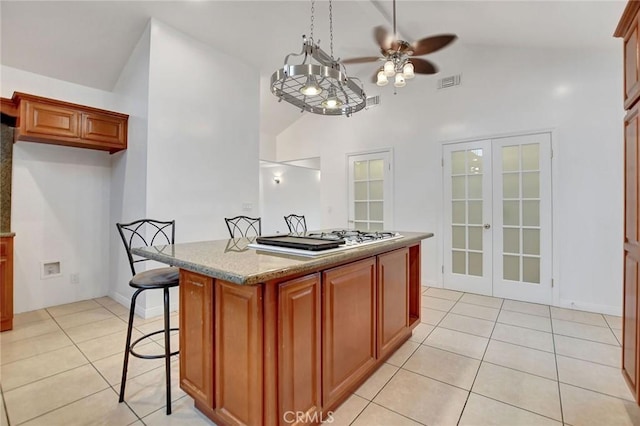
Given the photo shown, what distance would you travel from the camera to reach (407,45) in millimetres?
2664

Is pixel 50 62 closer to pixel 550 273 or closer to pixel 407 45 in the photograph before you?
pixel 407 45

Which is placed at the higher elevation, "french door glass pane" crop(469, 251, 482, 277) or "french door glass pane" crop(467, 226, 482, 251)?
"french door glass pane" crop(467, 226, 482, 251)

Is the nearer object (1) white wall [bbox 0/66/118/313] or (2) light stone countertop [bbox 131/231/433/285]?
(2) light stone countertop [bbox 131/231/433/285]

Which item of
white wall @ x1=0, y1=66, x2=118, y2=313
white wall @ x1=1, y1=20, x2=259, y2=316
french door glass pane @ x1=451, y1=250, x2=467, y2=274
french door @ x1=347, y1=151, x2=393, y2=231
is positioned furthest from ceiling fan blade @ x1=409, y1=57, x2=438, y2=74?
white wall @ x1=0, y1=66, x2=118, y2=313

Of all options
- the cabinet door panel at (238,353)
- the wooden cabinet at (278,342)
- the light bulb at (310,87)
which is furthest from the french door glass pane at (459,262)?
the cabinet door panel at (238,353)

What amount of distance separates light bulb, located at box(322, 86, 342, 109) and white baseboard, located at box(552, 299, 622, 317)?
3523mm

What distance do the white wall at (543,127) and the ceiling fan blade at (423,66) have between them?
115cm

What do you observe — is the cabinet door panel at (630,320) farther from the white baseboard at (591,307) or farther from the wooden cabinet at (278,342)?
the white baseboard at (591,307)

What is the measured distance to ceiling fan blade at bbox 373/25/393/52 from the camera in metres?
2.55

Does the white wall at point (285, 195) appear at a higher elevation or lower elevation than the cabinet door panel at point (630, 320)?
higher

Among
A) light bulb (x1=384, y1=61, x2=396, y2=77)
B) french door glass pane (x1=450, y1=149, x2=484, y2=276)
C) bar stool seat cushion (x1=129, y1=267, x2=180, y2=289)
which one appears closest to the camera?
bar stool seat cushion (x1=129, y1=267, x2=180, y2=289)

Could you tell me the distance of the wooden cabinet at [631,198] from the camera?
1.67 metres

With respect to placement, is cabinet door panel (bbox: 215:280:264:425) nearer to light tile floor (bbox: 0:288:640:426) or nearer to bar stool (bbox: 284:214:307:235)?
light tile floor (bbox: 0:288:640:426)

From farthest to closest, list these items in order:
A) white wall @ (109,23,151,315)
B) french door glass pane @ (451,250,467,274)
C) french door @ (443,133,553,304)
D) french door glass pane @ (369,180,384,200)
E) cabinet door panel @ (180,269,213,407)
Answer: french door glass pane @ (369,180,384,200)
french door glass pane @ (451,250,467,274)
french door @ (443,133,553,304)
white wall @ (109,23,151,315)
cabinet door panel @ (180,269,213,407)
